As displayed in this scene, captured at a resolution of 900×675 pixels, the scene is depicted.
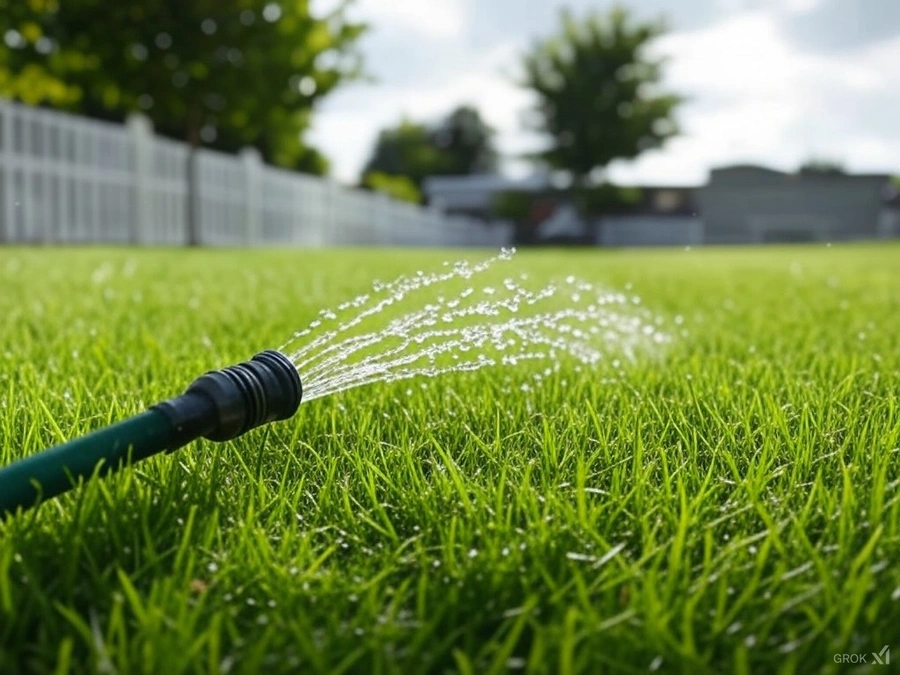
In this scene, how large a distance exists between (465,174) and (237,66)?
5460cm

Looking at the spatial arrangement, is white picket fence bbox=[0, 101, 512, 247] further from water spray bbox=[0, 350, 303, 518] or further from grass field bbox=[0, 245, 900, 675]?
water spray bbox=[0, 350, 303, 518]

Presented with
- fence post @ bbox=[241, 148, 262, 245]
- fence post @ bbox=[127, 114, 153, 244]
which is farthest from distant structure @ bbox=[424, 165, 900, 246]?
fence post @ bbox=[127, 114, 153, 244]

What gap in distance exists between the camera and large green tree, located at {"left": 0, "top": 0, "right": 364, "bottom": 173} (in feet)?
56.5

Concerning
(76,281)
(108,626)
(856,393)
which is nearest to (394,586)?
(108,626)

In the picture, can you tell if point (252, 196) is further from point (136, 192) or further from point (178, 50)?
point (136, 192)

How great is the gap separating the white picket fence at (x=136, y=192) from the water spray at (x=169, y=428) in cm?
1173

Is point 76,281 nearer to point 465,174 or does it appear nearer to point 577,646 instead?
point 577,646

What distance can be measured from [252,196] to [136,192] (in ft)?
16.0

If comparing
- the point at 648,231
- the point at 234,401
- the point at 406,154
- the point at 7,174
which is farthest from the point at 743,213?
the point at 234,401

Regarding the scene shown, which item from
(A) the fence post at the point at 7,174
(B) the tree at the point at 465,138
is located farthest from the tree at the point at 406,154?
(A) the fence post at the point at 7,174

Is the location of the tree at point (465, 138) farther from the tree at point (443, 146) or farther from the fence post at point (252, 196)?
the fence post at point (252, 196)

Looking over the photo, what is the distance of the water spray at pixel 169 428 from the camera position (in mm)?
1146

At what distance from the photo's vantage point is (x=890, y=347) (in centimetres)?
287

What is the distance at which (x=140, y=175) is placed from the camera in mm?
14742
